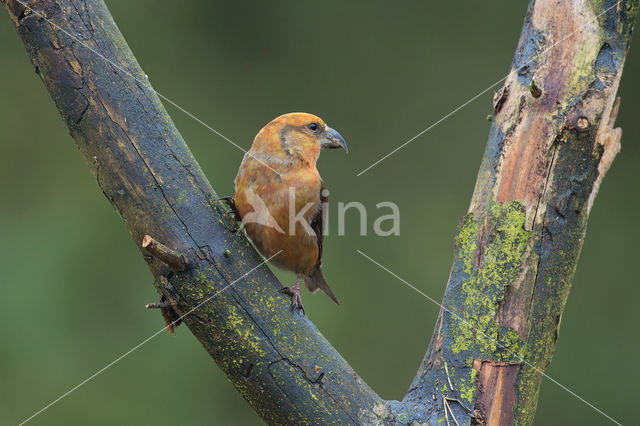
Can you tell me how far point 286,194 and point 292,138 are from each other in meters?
0.35

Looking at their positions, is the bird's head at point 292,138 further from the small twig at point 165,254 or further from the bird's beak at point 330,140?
the small twig at point 165,254

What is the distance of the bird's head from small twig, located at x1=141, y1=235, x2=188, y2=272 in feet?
3.90

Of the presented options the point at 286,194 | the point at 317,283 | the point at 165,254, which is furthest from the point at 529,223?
the point at 317,283

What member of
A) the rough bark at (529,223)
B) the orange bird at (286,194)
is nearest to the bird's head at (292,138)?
the orange bird at (286,194)

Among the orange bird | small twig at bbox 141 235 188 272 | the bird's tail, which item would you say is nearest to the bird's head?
the orange bird

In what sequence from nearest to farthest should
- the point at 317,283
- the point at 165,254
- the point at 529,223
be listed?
the point at 165,254
the point at 529,223
the point at 317,283

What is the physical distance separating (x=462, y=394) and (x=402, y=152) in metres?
4.24

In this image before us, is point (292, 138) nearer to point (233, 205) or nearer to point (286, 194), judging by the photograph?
point (286, 194)

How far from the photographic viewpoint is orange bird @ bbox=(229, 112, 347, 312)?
10.5 feet

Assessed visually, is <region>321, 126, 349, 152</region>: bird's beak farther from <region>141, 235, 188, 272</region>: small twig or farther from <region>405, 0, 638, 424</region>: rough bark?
<region>141, 235, 188, 272</region>: small twig

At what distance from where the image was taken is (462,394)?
249 centimetres

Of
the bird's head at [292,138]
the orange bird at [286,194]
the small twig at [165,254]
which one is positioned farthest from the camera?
the bird's head at [292,138]

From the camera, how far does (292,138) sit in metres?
3.47

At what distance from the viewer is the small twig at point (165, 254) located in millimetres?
2207
